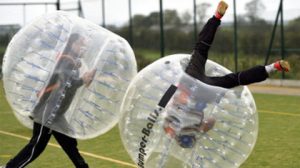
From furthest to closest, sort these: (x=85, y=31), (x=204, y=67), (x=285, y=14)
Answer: (x=285, y=14)
(x=85, y=31)
(x=204, y=67)

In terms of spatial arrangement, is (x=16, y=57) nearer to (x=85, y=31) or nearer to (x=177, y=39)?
(x=85, y=31)

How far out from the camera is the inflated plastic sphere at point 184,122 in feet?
17.6

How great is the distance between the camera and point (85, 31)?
6152 millimetres

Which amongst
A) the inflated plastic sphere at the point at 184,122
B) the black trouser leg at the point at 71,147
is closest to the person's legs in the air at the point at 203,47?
the inflated plastic sphere at the point at 184,122

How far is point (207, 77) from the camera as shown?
18.6 ft

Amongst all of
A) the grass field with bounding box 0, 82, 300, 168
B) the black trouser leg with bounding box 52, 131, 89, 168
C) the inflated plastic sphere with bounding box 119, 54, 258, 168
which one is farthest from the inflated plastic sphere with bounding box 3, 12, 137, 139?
the grass field with bounding box 0, 82, 300, 168

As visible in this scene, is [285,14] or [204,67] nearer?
[204,67]

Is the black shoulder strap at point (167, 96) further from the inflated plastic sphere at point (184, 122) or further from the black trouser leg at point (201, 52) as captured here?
the black trouser leg at point (201, 52)

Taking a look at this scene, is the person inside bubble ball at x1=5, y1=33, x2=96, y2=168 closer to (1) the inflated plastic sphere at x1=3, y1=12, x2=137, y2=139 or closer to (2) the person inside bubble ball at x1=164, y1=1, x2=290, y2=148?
(1) the inflated plastic sphere at x1=3, y1=12, x2=137, y2=139

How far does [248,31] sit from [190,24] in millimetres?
2865

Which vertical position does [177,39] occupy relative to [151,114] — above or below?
below

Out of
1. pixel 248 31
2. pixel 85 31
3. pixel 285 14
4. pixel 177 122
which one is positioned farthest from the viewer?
pixel 248 31

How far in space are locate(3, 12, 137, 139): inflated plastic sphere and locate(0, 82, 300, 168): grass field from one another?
1.68 meters

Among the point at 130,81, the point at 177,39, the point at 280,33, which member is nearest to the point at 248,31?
the point at 280,33
